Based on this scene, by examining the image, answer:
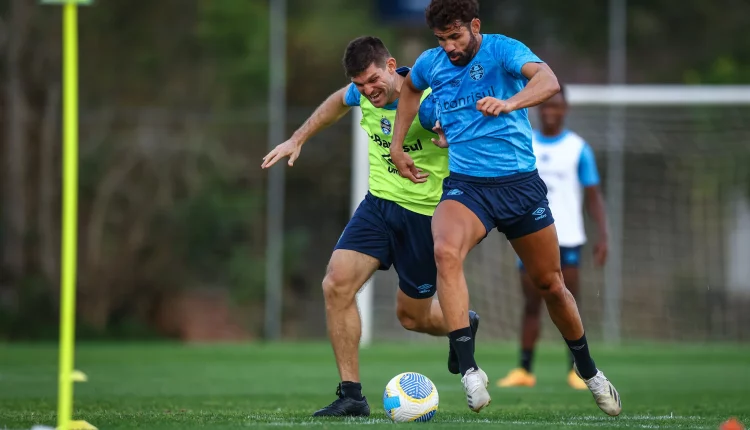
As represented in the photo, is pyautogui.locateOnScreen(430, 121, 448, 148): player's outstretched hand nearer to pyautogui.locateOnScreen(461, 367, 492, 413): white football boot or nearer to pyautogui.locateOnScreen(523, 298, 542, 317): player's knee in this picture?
pyautogui.locateOnScreen(461, 367, 492, 413): white football boot

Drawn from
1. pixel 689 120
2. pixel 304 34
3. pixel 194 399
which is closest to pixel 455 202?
pixel 194 399

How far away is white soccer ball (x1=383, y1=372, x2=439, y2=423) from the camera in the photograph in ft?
21.6

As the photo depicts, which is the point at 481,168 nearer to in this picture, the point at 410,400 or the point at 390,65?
the point at 390,65

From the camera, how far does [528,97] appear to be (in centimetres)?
630

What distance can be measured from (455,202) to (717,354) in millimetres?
10238

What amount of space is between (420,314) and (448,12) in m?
2.23

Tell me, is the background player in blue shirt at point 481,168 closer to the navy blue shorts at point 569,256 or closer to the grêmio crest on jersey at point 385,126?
the grêmio crest on jersey at point 385,126

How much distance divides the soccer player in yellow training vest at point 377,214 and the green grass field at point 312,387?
51 centimetres

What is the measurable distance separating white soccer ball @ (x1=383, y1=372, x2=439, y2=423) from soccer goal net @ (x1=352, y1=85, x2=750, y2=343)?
1172cm

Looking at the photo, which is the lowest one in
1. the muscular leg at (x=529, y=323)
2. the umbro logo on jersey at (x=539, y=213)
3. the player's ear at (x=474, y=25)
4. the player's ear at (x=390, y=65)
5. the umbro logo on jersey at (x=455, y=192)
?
the muscular leg at (x=529, y=323)

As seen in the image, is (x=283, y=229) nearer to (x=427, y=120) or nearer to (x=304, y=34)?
(x=304, y=34)

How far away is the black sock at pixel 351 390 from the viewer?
713cm

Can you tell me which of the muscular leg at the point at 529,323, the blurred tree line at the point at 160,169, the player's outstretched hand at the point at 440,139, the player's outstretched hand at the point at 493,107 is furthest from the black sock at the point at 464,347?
the blurred tree line at the point at 160,169

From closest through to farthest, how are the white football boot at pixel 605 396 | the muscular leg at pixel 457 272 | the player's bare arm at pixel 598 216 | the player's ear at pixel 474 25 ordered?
the muscular leg at pixel 457 272
the player's ear at pixel 474 25
the white football boot at pixel 605 396
the player's bare arm at pixel 598 216
